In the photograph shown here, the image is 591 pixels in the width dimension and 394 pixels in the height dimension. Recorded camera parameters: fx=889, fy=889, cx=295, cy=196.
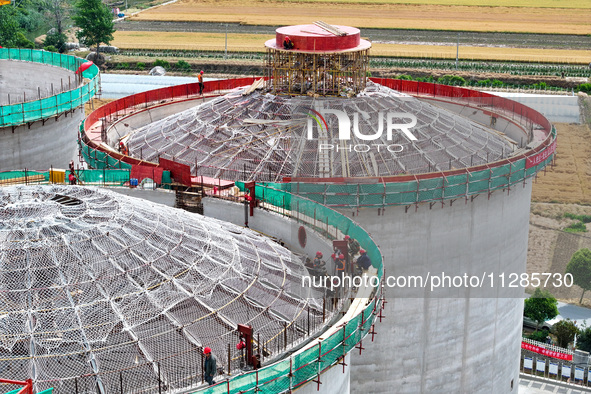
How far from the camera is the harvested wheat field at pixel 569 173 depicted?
3693 inches

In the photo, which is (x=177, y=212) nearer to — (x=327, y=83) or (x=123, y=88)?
(x=327, y=83)

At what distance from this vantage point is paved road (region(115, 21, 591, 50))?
162 metres

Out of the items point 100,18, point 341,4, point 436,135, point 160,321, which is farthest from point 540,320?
point 341,4

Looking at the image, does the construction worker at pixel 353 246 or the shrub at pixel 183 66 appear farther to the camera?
the shrub at pixel 183 66

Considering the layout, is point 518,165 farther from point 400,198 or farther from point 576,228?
point 576,228

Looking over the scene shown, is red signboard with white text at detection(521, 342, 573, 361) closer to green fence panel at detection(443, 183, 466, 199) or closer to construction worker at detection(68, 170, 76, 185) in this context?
green fence panel at detection(443, 183, 466, 199)

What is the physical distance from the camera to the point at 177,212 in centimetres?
3381

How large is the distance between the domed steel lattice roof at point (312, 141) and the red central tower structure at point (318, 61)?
0.83 meters

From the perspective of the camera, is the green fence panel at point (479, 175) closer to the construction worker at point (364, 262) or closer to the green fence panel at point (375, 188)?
the green fence panel at point (375, 188)

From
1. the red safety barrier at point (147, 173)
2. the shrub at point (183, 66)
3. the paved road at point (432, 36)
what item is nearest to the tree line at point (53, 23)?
the paved road at point (432, 36)

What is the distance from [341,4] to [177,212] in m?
169

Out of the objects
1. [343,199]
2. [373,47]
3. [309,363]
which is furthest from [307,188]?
[373,47]

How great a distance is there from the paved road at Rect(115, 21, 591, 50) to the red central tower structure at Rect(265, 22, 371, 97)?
11885 cm

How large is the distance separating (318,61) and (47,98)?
56.2 ft
